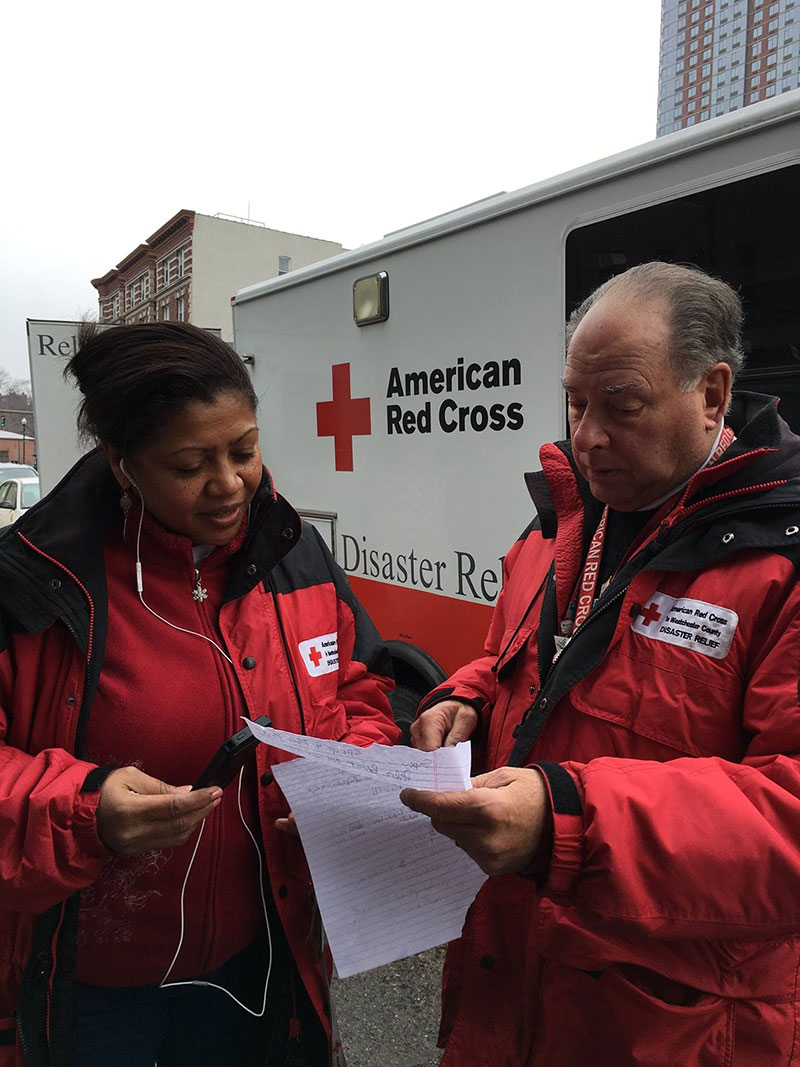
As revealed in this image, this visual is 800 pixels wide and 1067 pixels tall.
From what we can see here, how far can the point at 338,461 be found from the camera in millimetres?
3361

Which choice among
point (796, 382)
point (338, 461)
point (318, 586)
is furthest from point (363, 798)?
point (338, 461)

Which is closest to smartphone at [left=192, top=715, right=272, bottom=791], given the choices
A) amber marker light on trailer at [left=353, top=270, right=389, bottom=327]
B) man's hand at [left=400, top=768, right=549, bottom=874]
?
man's hand at [left=400, top=768, right=549, bottom=874]

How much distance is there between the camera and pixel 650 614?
3.70 feet

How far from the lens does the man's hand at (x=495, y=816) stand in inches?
36.3

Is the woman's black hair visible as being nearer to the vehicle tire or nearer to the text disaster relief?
the text disaster relief

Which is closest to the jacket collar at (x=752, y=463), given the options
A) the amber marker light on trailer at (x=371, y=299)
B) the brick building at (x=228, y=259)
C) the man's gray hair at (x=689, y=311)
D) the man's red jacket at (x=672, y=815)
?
the man's red jacket at (x=672, y=815)

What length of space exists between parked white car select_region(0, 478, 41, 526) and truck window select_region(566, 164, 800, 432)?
363 inches

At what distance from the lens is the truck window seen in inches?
72.1

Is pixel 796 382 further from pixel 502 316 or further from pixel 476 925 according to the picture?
pixel 476 925

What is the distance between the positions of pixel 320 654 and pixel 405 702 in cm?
191

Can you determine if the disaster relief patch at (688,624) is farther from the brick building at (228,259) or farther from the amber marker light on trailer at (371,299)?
the brick building at (228,259)

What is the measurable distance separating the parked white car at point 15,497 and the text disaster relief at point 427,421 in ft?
24.9

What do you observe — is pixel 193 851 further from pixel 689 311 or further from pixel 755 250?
pixel 755 250

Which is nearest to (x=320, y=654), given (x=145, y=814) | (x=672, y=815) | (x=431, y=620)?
(x=145, y=814)
